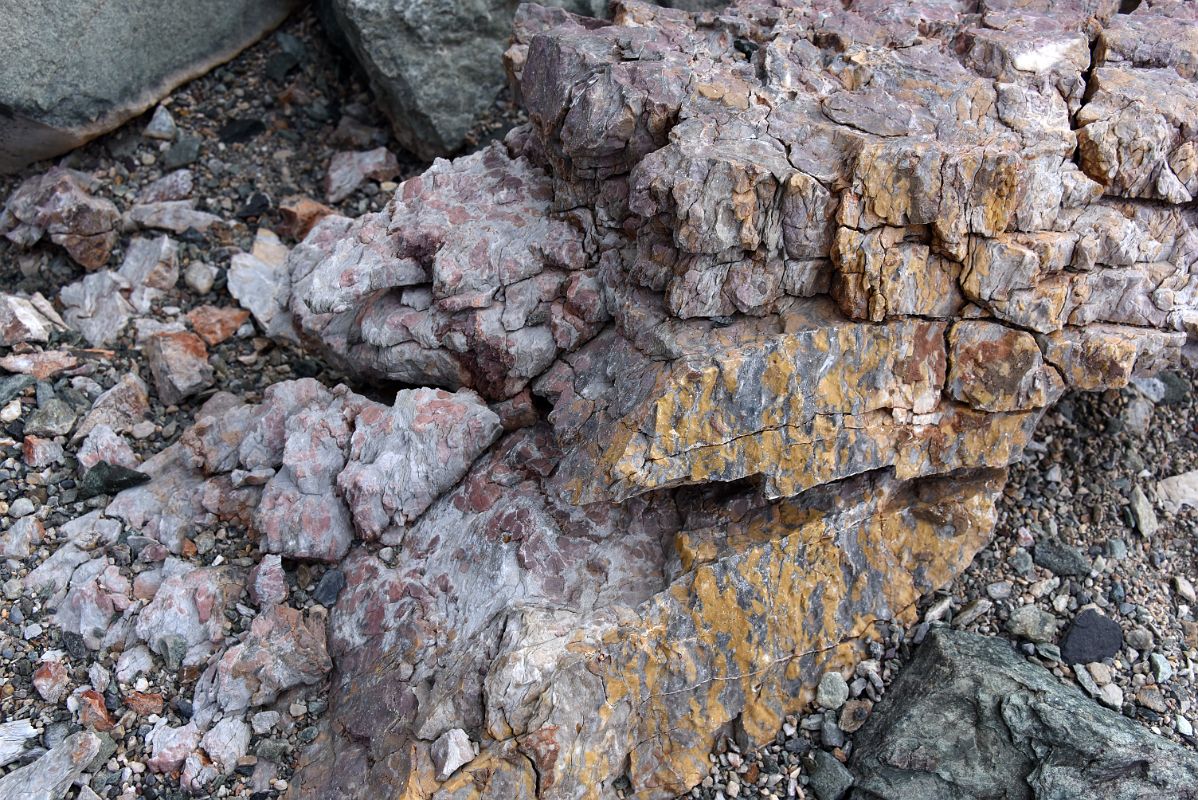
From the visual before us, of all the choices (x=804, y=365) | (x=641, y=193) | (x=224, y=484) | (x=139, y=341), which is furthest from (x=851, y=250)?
(x=139, y=341)

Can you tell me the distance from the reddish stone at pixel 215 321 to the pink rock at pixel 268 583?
1.95 m

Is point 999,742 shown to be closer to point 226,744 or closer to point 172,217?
point 226,744

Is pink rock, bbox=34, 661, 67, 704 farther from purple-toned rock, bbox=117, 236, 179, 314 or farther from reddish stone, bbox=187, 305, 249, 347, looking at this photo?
purple-toned rock, bbox=117, 236, 179, 314

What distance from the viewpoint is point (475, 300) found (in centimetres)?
505

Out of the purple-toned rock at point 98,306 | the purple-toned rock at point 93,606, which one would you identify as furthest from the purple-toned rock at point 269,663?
the purple-toned rock at point 98,306

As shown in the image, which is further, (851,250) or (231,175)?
(231,175)

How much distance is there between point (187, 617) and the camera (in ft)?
16.0

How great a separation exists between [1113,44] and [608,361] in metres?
3.20

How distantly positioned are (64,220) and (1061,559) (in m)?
6.55

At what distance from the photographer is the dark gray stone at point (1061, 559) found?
5.09 m

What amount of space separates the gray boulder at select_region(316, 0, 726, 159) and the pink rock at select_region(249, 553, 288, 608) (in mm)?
3527

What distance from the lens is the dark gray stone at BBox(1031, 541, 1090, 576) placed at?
16.7ft

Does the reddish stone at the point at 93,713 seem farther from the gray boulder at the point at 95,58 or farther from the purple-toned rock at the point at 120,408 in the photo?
the gray boulder at the point at 95,58

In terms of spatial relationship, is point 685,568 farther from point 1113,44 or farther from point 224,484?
point 1113,44
